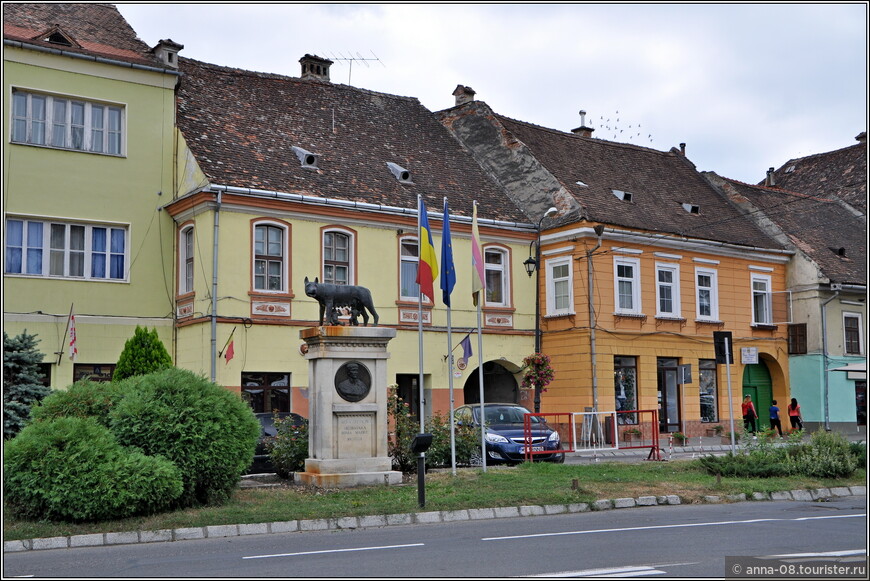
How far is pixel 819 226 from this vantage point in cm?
4291

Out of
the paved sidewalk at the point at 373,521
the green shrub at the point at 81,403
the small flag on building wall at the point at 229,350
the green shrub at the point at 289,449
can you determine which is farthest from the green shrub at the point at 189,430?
the small flag on building wall at the point at 229,350

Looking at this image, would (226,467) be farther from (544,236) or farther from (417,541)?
(544,236)

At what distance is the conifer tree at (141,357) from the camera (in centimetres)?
2467

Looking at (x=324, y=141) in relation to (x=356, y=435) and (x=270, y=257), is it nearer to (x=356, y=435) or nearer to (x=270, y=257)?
(x=270, y=257)

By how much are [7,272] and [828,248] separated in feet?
101

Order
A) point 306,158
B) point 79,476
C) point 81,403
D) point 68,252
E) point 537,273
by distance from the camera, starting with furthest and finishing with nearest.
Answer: point 537,273 → point 306,158 → point 68,252 → point 81,403 → point 79,476

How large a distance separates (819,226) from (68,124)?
3003 cm

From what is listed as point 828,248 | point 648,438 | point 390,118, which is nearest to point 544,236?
point 390,118

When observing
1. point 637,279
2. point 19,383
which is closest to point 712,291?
point 637,279

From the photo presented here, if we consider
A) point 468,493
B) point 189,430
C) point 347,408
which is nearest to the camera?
point 189,430

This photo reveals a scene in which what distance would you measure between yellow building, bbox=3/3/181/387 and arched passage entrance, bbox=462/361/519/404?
34.2 ft

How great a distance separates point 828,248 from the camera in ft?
136

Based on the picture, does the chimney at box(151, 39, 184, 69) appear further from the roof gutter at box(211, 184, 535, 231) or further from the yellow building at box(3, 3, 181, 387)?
the roof gutter at box(211, 184, 535, 231)

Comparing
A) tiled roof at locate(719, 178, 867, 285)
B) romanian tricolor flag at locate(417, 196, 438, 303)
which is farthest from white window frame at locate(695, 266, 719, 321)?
romanian tricolor flag at locate(417, 196, 438, 303)
